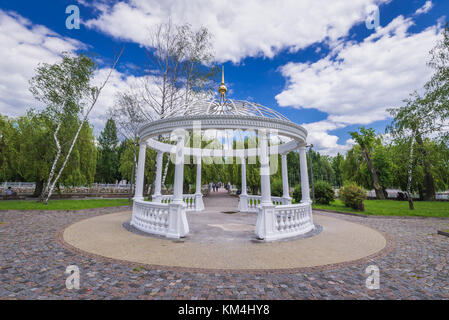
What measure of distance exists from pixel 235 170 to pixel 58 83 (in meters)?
18.2

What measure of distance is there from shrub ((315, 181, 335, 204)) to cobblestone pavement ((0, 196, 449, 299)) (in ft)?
42.9

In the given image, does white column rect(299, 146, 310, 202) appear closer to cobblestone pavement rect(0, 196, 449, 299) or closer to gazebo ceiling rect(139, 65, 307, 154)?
gazebo ceiling rect(139, 65, 307, 154)

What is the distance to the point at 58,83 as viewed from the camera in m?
14.6

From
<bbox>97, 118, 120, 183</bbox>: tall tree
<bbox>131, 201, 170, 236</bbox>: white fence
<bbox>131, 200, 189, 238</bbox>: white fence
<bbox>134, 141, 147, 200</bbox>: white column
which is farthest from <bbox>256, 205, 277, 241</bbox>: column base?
<bbox>97, 118, 120, 183</bbox>: tall tree

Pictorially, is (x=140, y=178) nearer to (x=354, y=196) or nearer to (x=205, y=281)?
(x=205, y=281)

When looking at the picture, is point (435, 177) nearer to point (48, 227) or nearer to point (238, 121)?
point (238, 121)

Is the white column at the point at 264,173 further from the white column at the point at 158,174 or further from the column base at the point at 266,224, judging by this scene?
the white column at the point at 158,174

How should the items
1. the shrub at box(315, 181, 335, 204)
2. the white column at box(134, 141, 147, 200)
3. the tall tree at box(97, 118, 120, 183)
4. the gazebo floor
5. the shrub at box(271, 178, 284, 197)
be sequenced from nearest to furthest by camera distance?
the gazebo floor → the white column at box(134, 141, 147, 200) → the shrub at box(315, 181, 335, 204) → the shrub at box(271, 178, 284, 197) → the tall tree at box(97, 118, 120, 183)

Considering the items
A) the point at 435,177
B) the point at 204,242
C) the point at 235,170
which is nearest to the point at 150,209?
the point at 204,242

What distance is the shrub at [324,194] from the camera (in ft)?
57.0

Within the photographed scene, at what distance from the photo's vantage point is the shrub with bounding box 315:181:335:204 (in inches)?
683

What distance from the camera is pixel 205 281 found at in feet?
11.3

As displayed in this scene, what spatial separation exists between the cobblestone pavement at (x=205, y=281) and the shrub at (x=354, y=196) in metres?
9.96

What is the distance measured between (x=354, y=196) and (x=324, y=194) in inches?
136
